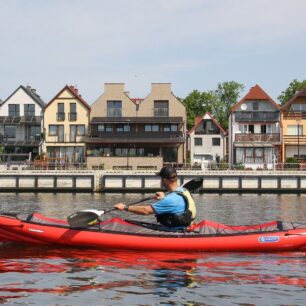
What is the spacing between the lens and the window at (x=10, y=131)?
235 ft

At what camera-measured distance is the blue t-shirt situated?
14.0 m

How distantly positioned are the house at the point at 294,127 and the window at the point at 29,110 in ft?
95.5

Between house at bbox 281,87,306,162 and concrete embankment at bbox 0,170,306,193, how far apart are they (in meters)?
19.2

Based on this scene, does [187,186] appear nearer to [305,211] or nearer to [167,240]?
[167,240]

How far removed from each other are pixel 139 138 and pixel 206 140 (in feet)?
34.5

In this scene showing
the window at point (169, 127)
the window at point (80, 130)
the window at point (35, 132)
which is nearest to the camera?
the window at point (169, 127)

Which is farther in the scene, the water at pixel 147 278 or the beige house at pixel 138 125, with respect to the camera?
the beige house at pixel 138 125

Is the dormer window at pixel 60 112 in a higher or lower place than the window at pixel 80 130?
higher

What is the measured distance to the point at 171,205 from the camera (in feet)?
Answer: 46.3

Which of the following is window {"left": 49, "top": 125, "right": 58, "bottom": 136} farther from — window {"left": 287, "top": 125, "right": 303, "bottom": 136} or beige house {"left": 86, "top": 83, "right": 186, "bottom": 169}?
window {"left": 287, "top": 125, "right": 303, "bottom": 136}

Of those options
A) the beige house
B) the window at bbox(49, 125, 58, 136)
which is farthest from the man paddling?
the window at bbox(49, 125, 58, 136)

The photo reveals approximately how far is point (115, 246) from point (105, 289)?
11.7 ft

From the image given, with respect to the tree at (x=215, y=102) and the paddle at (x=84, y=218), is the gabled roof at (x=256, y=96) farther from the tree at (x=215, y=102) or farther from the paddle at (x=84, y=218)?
the paddle at (x=84, y=218)

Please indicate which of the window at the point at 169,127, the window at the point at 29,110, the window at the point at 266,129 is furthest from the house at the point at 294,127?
the window at the point at 29,110
